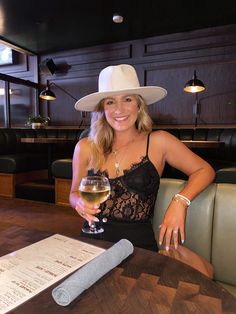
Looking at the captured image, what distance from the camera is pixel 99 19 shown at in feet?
13.7

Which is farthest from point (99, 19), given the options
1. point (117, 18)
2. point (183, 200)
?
point (183, 200)

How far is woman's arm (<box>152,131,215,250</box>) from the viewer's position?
92 centimetres

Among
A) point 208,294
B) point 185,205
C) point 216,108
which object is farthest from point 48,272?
point 216,108

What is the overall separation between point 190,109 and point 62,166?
2.59 metres

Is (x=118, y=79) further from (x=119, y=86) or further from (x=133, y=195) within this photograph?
(x=133, y=195)

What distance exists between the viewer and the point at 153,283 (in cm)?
60

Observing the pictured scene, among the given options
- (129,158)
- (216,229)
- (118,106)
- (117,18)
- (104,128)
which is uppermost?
(117,18)

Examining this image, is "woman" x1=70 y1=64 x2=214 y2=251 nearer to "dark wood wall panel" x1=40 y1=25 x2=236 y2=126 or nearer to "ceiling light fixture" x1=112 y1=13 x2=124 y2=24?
"ceiling light fixture" x1=112 y1=13 x2=124 y2=24

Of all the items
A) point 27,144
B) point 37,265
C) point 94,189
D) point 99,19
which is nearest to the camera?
point 37,265

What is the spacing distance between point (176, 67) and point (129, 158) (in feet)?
12.7

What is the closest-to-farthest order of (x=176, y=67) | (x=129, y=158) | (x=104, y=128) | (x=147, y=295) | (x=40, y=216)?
(x=147, y=295), (x=129, y=158), (x=104, y=128), (x=40, y=216), (x=176, y=67)

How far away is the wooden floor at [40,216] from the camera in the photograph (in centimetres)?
269

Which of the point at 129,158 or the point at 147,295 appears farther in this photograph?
the point at 129,158

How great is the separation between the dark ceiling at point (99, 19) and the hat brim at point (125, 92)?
275cm
